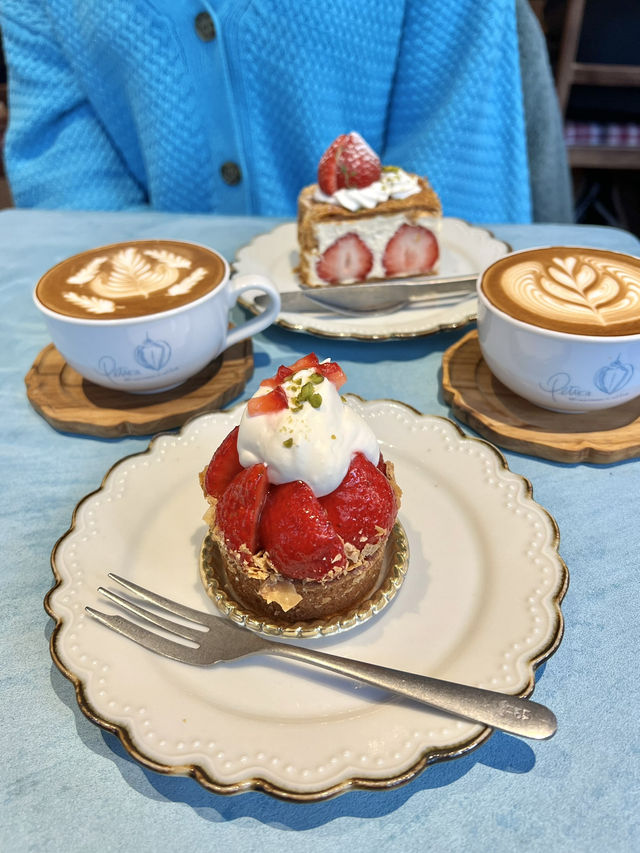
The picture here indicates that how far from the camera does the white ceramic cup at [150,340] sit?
3.24ft

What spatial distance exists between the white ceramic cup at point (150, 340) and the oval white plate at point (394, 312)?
6.1 inches

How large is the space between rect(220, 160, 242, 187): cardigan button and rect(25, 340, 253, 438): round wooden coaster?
0.86 m

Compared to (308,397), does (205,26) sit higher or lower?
higher

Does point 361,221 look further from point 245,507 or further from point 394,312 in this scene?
point 245,507

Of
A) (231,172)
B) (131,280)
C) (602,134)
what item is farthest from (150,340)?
(602,134)

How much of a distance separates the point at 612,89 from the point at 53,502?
9.20 feet

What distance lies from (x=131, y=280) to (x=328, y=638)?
71 cm

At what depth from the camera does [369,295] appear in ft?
4.18

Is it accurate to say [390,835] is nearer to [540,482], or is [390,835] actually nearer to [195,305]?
[540,482]

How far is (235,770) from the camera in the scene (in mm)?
575

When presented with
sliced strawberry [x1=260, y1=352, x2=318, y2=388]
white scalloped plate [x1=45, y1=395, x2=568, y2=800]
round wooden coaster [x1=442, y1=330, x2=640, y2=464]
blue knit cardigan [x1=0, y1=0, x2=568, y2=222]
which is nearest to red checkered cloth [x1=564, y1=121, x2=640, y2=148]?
blue knit cardigan [x1=0, y1=0, x2=568, y2=222]

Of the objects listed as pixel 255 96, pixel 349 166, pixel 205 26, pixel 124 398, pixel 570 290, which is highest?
pixel 205 26

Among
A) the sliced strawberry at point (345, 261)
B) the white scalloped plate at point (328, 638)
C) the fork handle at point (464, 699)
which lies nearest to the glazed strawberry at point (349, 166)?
the sliced strawberry at point (345, 261)

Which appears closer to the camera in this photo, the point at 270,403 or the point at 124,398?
the point at 270,403
